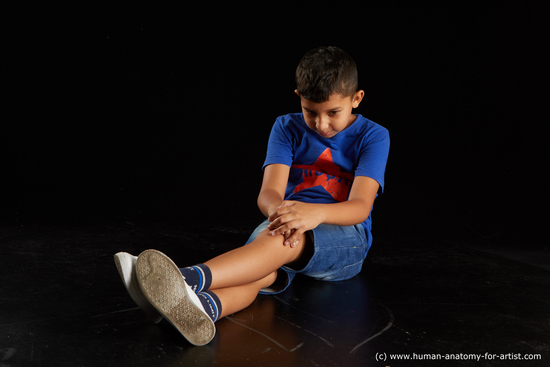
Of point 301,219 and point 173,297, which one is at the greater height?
point 301,219

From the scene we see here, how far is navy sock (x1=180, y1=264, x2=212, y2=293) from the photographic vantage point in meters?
1.25

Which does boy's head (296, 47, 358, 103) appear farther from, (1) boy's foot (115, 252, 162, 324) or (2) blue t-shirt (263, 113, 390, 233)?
(1) boy's foot (115, 252, 162, 324)

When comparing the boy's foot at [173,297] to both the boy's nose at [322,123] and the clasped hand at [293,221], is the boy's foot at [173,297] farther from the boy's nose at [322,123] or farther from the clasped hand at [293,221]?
the boy's nose at [322,123]

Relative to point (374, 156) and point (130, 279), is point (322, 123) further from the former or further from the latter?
point (130, 279)

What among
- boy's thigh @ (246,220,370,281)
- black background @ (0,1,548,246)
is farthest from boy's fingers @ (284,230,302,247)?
black background @ (0,1,548,246)

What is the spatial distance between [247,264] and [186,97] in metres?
1.88

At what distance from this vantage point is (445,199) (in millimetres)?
2908

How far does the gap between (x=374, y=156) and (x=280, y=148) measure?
0.34 m

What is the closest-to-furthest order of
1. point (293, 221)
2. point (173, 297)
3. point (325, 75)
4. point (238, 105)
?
point (173, 297)
point (293, 221)
point (325, 75)
point (238, 105)

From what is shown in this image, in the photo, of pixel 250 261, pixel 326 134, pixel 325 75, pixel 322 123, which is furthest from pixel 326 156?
pixel 250 261

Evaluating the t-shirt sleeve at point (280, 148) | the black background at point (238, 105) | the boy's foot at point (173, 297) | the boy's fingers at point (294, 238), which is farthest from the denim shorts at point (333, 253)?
the black background at point (238, 105)

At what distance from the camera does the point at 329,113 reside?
1.63 m

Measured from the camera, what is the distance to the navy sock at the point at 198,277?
49.0 inches

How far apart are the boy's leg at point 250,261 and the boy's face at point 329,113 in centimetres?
42
